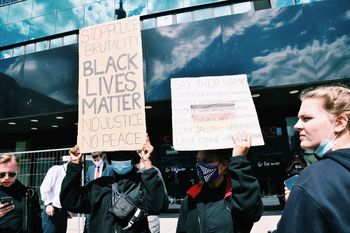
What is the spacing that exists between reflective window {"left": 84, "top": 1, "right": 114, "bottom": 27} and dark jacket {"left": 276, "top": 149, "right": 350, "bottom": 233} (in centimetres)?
1153

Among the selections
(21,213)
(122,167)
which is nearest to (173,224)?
(21,213)

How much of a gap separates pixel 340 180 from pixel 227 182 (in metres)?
1.34

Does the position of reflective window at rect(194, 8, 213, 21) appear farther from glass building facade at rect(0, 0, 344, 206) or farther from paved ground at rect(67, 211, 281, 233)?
paved ground at rect(67, 211, 281, 233)

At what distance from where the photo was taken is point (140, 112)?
2586mm

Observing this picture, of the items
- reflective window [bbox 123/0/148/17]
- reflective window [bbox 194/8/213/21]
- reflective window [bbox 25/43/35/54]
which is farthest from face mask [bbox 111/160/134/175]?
reflective window [bbox 25/43/35/54]

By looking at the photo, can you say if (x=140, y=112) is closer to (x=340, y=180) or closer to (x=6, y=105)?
(x=340, y=180)

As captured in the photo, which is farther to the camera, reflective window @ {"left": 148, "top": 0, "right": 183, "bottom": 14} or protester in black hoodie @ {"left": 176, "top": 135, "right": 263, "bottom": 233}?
reflective window @ {"left": 148, "top": 0, "right": 183, "bottom": 14}

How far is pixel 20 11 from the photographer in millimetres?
13148

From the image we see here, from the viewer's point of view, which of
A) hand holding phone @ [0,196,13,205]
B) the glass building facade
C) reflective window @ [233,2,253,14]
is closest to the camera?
hand holding phone @ [0,196,13,205]

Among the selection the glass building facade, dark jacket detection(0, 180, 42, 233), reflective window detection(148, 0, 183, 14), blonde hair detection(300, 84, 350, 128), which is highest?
reflective window detection(148, 0, 183, 14)

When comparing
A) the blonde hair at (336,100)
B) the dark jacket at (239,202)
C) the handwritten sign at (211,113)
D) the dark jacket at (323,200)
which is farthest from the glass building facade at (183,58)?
the dark jacket at (323,200)

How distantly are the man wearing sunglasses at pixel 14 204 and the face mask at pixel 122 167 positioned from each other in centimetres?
114

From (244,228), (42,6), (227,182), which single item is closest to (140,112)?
(227,182)

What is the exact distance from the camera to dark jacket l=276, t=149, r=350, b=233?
1.04 m
